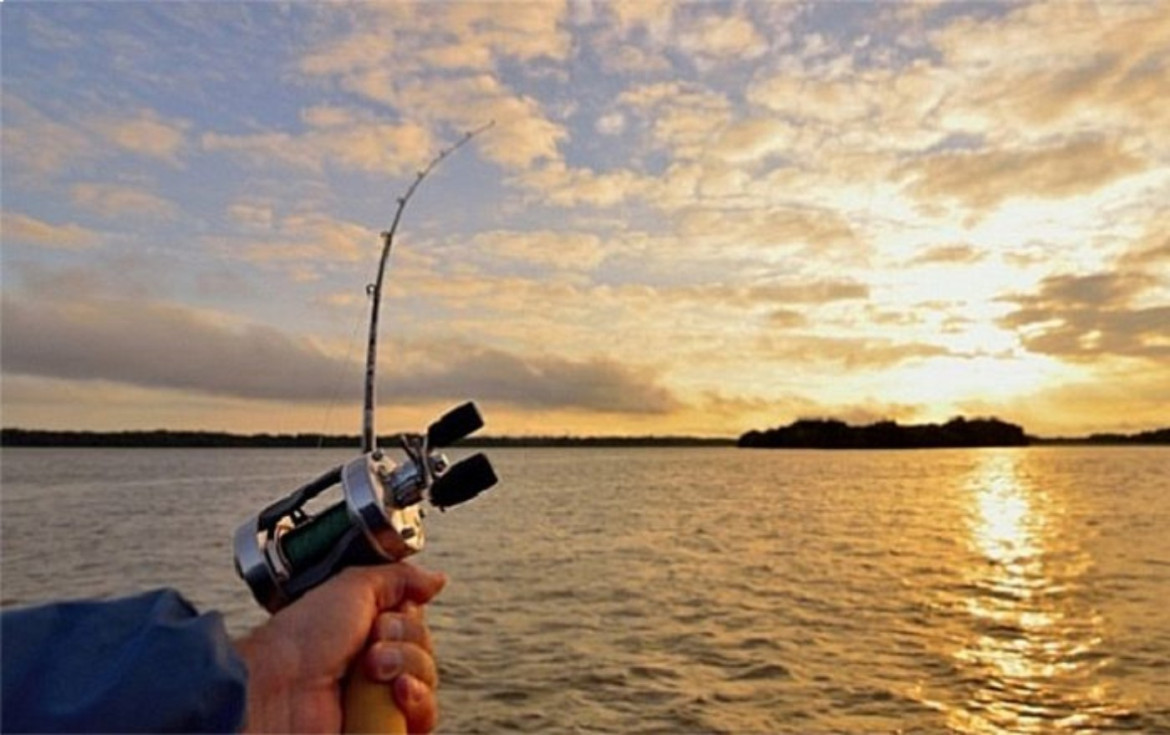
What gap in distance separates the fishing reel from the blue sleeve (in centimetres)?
53

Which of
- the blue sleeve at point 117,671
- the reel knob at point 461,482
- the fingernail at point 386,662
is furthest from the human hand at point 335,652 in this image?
the blue sleeve at point 117,671

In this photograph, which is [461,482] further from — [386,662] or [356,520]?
[386,662]

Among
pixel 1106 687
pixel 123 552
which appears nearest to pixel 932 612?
pixel 1106 687

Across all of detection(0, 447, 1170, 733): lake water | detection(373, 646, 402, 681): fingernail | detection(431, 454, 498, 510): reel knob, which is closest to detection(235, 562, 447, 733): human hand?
detection(373, 646, 402, 681): fingernail

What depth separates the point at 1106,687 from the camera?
1217 centimetres

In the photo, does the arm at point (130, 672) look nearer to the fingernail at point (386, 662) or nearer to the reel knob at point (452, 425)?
the fingernail at point (386, 662)

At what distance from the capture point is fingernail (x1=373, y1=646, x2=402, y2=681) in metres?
1.98

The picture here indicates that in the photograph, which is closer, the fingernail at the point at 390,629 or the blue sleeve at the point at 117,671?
the blue sleeve at the point at 117,671

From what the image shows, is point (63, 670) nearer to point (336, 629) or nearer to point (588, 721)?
point (336, 629)

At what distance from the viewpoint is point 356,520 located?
2.05 meters

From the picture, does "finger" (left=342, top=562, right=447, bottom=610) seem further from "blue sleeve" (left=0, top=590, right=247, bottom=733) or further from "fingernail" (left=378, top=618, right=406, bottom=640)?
"blue sleeve" (left=0, top=590, right=247, bottom=733)

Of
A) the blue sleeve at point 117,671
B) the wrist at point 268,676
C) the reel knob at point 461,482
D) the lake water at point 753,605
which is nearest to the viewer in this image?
the blue sleeve at point 117,671

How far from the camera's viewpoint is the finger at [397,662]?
1.98m

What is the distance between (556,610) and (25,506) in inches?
→ 1184
